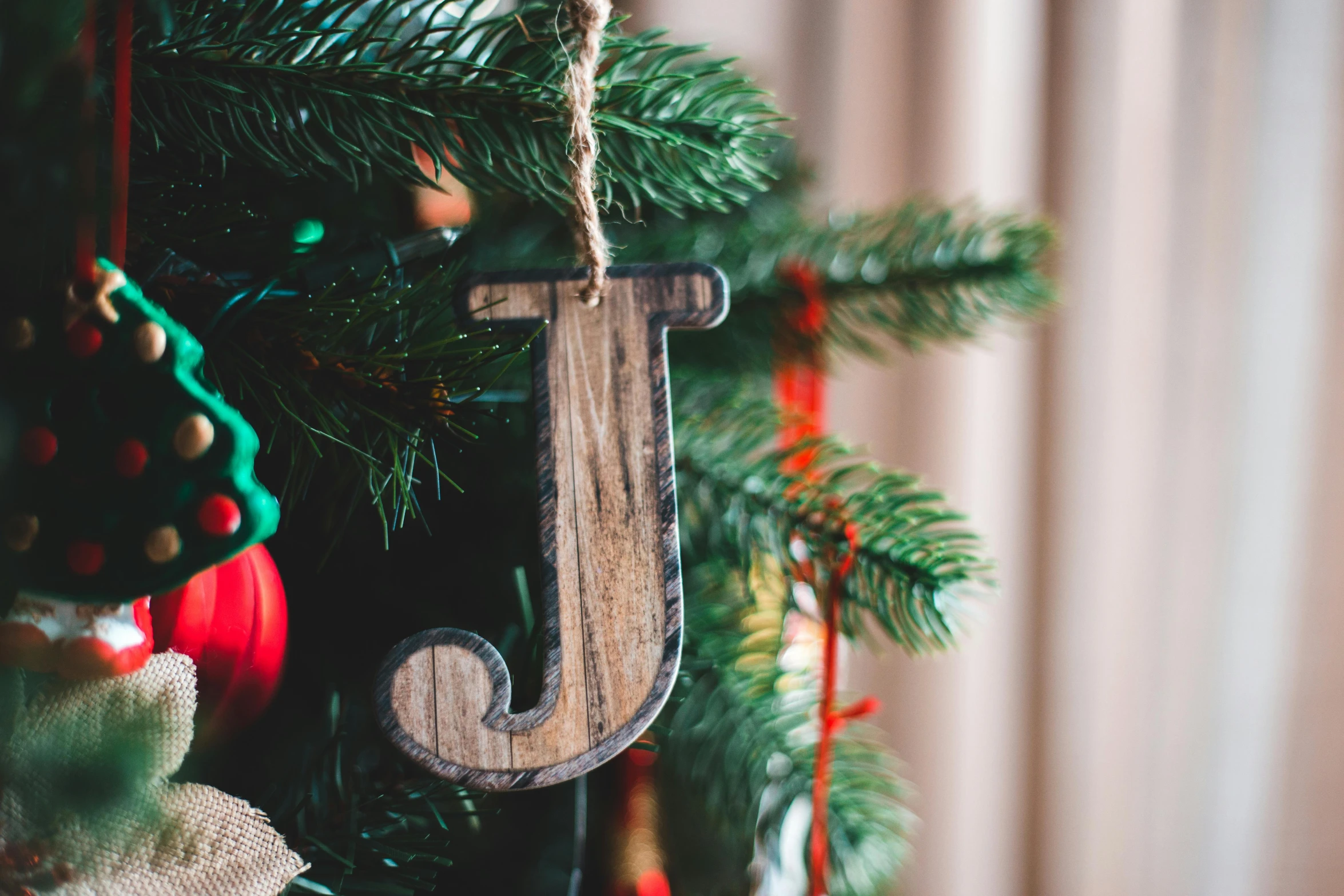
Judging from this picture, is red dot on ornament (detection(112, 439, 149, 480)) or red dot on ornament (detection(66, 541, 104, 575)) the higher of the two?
red dot on ornament (detection(112, 439, 149, 480))

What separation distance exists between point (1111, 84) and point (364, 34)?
818 millimetres

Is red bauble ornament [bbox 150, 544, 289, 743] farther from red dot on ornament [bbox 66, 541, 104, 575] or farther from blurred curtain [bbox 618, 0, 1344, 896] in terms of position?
blurred curtain [bbox 618, 0, 1344, 896]

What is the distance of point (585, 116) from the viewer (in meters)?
0.27

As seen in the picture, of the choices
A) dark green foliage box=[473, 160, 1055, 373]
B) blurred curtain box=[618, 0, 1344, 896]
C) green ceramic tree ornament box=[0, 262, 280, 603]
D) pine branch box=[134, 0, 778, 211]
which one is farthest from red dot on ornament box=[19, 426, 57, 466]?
blurred curtain box=[618, 0, 1344, 896]

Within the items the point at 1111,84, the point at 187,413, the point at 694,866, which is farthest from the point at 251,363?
the point at 1111,84

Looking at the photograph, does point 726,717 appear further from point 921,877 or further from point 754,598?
point 921,877

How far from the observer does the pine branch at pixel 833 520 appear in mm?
336

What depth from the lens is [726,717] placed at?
16.5 inches

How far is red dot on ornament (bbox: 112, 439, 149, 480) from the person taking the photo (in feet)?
0.72

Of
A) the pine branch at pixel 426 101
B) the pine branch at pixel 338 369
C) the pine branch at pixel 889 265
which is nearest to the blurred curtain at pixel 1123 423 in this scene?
the pine branch at pixel 889 265

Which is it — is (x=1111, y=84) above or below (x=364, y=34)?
above

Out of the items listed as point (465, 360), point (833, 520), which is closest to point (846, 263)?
point (833, 520)

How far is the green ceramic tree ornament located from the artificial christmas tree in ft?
0.06

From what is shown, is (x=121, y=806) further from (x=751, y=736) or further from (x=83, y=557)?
(x=751, y=736)
